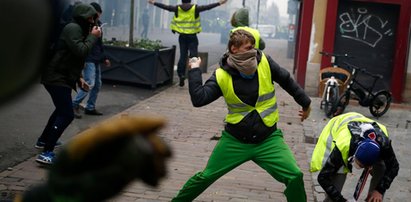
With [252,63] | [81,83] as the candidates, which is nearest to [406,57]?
[81,83]

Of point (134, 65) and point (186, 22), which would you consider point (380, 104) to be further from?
point (134, 65)

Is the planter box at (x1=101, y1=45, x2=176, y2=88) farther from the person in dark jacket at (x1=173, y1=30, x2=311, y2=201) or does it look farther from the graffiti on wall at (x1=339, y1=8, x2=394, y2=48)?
the person in dark jacket at (x1=173, y1=30, x2=311, y2=201)

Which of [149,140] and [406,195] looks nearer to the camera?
[149,140]

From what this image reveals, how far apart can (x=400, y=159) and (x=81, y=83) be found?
3.86 metres

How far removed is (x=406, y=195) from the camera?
600 cm

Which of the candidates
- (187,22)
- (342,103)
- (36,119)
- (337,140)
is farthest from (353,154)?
(187,22)

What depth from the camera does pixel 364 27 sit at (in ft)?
41.6

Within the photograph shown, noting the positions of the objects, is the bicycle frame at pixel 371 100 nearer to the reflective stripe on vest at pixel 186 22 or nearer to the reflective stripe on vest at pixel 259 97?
the reflective stripe on vest at pixel 186 22

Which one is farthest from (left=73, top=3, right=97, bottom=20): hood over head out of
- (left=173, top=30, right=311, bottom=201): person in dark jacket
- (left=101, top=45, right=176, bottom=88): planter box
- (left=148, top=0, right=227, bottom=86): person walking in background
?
(left=148, top=0, right=227, bottom=86): person walking in background

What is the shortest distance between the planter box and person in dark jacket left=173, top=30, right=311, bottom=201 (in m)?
7.35

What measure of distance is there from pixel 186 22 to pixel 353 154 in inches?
342

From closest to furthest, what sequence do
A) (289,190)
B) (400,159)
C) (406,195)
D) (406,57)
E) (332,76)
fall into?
(289,190) → (406,195) → (400,159) → (332,76) → (406,57)

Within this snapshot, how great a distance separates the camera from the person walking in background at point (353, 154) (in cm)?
411

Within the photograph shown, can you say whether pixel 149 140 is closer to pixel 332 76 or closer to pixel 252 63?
pixel 252 63
